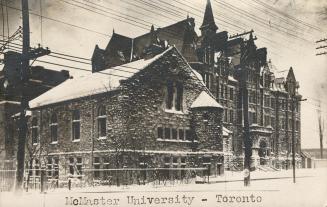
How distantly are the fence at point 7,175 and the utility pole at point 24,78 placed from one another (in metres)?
0.15

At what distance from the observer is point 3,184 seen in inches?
286

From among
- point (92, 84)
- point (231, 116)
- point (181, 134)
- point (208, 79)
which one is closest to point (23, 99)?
point (92, 84)

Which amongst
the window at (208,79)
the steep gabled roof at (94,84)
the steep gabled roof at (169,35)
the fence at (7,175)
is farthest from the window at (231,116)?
the fence at (7,175)

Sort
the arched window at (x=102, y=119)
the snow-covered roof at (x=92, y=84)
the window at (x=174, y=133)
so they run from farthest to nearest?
1. the window at (x=174, y=133)
2. the arched window at (x=102, y=119)
3. the snow-covered roof at (x=92, y=84)

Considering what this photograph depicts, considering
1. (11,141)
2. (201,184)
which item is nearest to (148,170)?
(201,184)

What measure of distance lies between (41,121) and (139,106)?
194 cm

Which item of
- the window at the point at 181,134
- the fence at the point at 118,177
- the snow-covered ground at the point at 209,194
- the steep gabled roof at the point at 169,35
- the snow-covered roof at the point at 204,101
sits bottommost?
the snow-covered ground at the point at 209,194

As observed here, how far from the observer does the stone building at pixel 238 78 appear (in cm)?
922

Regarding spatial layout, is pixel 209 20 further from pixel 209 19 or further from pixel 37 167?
pixel 37 167

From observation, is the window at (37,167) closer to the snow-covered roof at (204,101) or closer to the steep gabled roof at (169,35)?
the steep gabled roof at (169,35)

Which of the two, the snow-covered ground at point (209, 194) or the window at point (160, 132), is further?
the window at point (160, 132)

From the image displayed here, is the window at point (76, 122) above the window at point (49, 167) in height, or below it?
above

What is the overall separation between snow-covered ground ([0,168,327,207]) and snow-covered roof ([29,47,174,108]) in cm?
197

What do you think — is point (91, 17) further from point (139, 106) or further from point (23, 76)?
point (139, 106)
